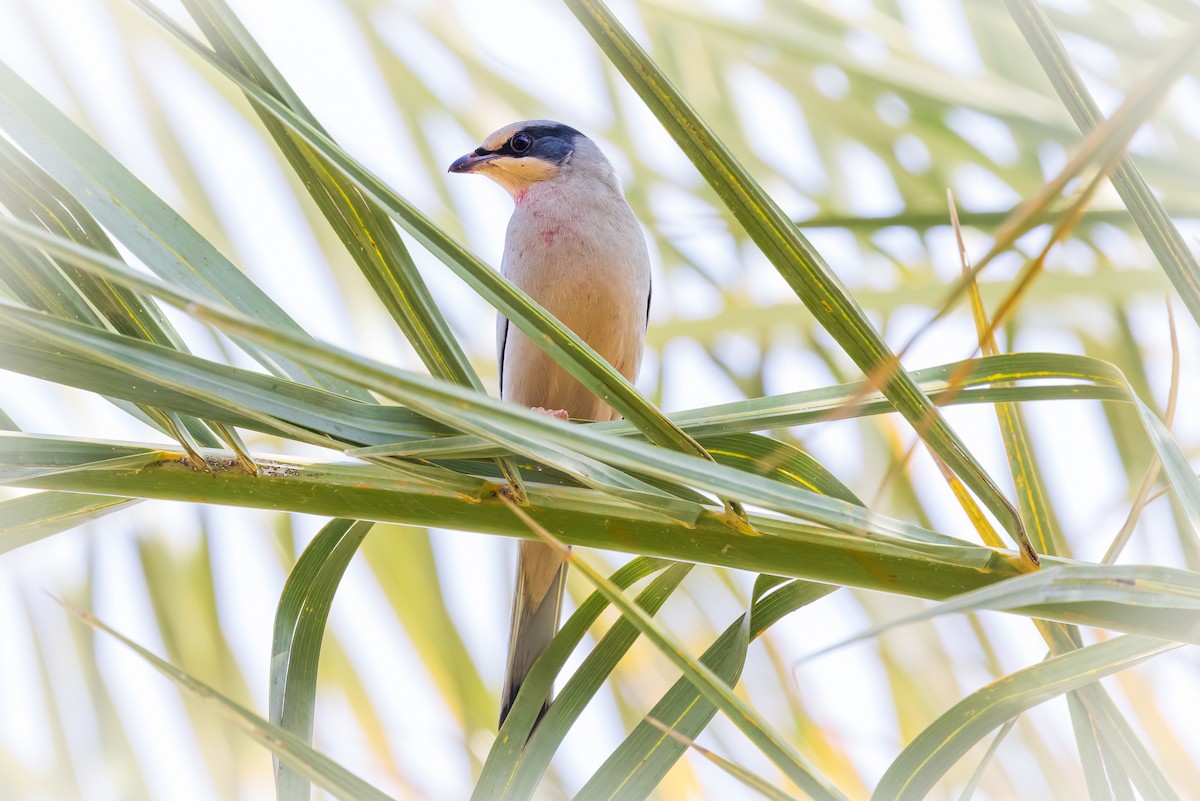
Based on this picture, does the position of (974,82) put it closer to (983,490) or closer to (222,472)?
(983,490)

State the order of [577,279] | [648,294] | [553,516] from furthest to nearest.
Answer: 1. [648,294]
2. [577,279]
3. [553,516]

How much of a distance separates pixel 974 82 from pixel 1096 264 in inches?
23.3

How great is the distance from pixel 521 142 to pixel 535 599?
1781mm

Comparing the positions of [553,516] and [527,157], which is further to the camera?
[527,157]

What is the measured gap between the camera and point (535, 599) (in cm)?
239

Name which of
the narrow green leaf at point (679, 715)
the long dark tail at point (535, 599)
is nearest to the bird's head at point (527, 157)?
the long dark tail at point (535, 599)

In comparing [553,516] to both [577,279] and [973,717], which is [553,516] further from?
[577,279]

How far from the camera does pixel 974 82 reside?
9.36 ft

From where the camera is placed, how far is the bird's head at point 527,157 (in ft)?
11.3

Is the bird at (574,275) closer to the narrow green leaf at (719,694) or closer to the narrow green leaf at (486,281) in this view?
the narrow green leaf at (486,281)

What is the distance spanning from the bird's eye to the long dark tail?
161 cm

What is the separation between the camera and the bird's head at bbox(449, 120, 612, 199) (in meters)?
3.46

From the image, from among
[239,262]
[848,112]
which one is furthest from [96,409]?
[848,112]

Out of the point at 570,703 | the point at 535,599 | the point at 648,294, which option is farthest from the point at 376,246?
the point at 648,294
